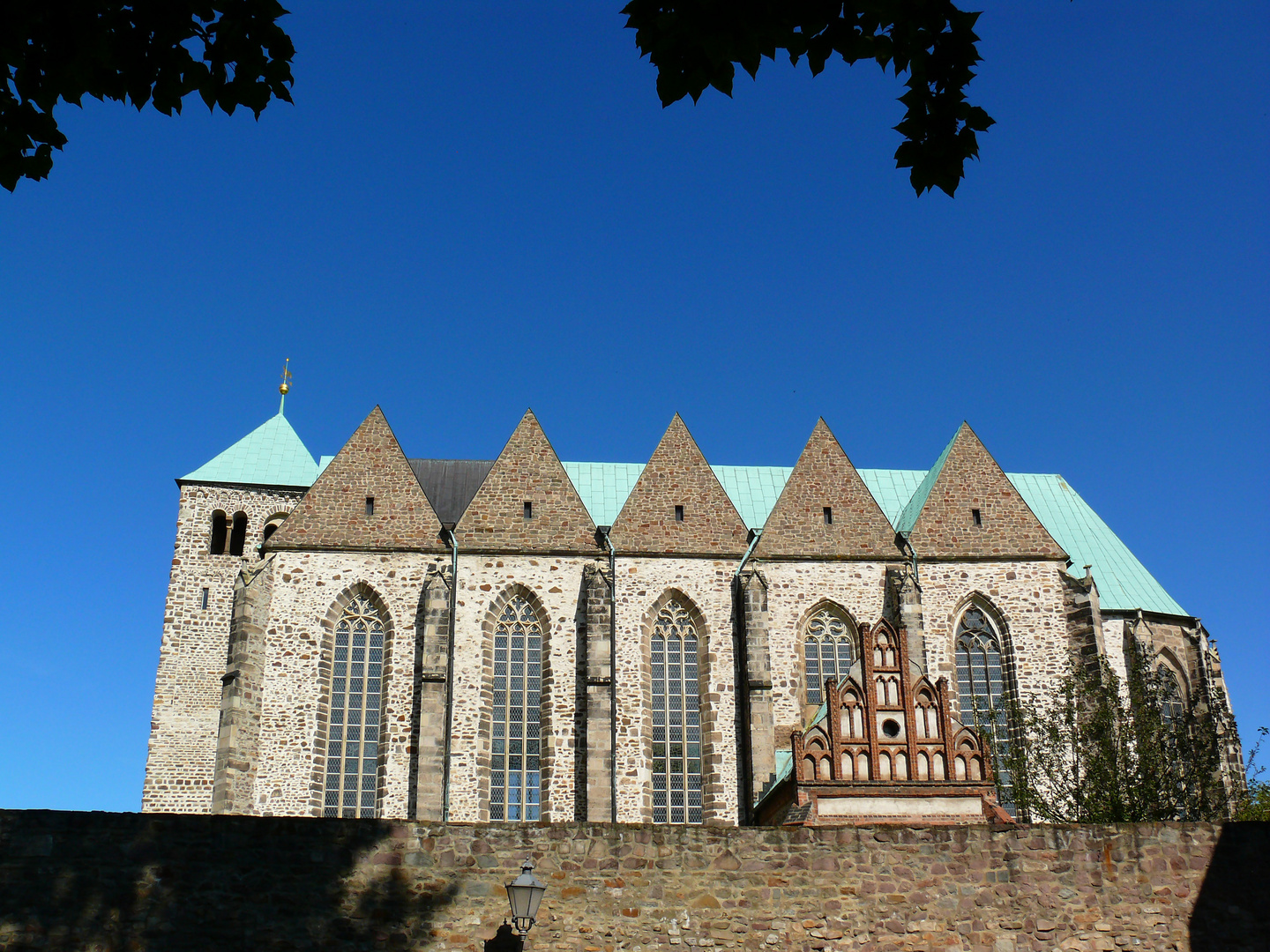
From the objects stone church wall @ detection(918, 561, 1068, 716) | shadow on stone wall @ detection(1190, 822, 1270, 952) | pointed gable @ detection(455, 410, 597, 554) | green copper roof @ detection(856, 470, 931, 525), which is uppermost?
green copper roof @ detection(856, 470, 931, 525)

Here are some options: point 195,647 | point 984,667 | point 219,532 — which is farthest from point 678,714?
point 219,532

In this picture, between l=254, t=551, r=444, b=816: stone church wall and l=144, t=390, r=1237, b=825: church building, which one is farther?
l=144, t=390, r=1237, b=825: church building

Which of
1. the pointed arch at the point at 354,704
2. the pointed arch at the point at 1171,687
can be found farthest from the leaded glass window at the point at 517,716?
the pointed arch at the point at 1171,687

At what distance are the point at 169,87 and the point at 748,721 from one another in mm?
23514

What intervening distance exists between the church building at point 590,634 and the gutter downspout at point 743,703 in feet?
0.25

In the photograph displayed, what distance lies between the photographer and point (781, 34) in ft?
23.5

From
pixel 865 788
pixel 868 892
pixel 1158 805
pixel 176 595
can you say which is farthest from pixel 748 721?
pixel 176 595

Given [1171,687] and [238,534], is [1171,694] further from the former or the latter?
[238,534]

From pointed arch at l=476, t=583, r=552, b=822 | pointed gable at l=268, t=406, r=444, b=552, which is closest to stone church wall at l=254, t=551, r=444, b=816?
pointed gable at l=268, t=406, r=444, b=552

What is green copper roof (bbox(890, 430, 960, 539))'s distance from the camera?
34.0 meters

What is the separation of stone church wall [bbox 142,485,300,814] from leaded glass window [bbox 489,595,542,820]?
8135mm

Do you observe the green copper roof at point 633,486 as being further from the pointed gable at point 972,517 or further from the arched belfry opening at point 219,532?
the arched belfry opening at point 219,532

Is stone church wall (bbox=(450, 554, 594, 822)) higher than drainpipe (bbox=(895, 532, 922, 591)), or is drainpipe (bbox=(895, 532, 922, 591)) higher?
drainpipe (bbox=(895, 532, 922, 591))

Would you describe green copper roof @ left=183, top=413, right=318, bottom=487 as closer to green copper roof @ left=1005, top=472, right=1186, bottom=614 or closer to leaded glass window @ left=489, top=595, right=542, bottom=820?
leaded glass window @ left=489, top=595, right=542, bottom=820
